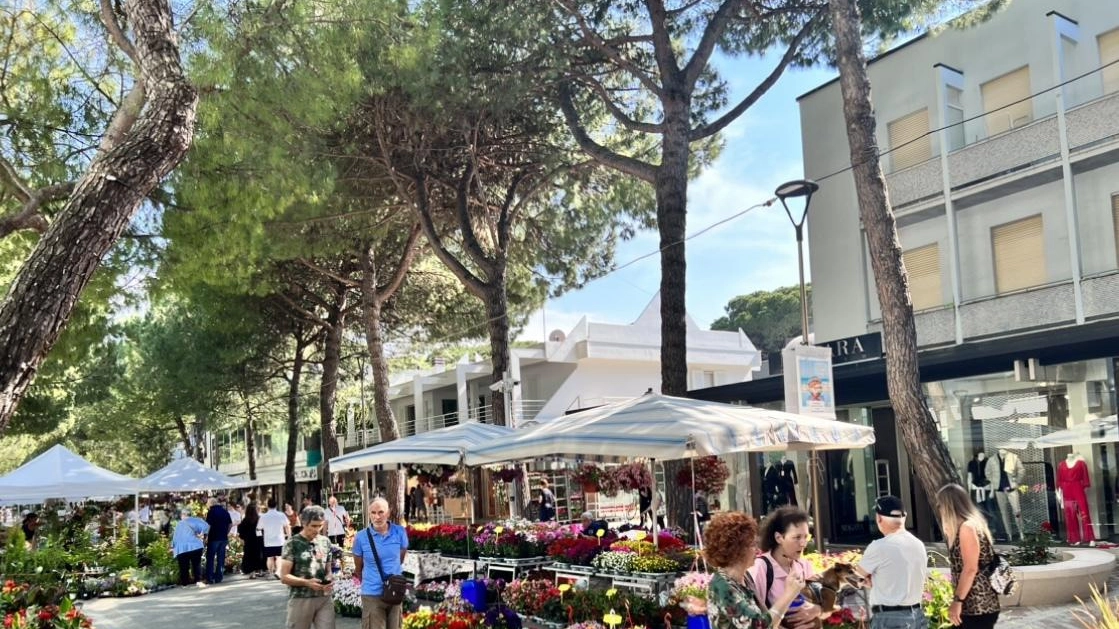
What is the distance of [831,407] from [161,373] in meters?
28.8

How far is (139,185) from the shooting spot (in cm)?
697

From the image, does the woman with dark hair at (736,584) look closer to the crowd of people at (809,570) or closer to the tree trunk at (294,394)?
the crowd of people at (809,570)

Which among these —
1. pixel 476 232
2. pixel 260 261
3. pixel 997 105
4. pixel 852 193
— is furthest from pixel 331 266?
pixel 997 105

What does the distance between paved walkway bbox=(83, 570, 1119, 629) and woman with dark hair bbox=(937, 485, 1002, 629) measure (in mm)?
4281

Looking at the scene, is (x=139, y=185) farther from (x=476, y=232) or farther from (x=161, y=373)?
(x=161, y=373)

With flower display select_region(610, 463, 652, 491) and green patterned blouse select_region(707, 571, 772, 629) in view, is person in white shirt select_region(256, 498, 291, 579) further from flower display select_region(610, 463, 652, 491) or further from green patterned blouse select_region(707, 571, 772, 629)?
green patterned blouse select_region(707, 571, 772, 629)

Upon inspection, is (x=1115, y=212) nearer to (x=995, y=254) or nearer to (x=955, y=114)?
(x=995, y=254)

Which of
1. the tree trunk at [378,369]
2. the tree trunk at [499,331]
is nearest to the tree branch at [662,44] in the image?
the tree trunk at [499,331]

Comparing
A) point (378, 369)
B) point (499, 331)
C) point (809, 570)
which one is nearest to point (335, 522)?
point (378, 369)

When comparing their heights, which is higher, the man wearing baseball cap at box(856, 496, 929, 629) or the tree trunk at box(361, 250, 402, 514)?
the tree trunk at box(361, 250, 402, 514)

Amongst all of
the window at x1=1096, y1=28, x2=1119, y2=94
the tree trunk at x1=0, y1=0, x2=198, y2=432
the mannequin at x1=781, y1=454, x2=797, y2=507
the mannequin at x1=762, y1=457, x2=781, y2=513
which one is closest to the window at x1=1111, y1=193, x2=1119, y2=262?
the window at x1=1096, y1=28, x2=1119, y2=94

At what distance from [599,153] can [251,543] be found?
1107 centimetres

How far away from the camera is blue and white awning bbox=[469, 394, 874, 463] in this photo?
354 inches

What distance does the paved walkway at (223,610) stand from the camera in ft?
34.7
